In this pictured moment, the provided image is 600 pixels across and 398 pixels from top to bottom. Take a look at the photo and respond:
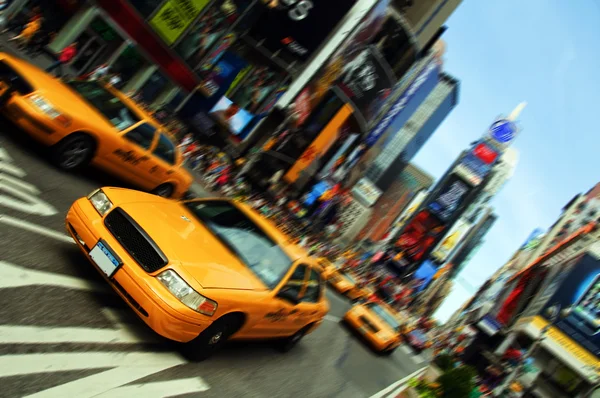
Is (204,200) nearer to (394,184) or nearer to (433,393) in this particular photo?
(433,393)

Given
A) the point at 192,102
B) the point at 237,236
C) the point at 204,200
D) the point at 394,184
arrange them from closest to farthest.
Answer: the point at 237,236
the point at 204,200
the point at 192,102
the point at 394,184

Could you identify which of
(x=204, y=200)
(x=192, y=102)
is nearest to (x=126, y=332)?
(x=204, y=200)

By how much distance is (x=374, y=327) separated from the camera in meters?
15.3

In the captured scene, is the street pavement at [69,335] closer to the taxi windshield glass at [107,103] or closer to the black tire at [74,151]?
the black tire at [74,151]

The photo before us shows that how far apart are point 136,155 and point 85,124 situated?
57.3 inches

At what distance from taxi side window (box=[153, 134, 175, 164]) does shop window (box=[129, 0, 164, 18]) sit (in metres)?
13.6

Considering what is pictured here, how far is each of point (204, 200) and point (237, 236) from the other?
936 mm

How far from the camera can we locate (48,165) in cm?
873

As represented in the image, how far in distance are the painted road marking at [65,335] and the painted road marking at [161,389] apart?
61 centimetres

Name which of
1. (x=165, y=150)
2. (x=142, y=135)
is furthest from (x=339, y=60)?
(x=142, y=135)

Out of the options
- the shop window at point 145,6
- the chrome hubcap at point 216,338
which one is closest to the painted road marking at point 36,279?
the chrome hubcap at point 216,338

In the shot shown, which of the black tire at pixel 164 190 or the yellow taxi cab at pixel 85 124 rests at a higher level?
the yellow taxi cab at pixel 85 124

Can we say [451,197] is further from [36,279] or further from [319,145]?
[36,279]

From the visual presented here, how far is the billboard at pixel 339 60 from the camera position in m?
32.5
